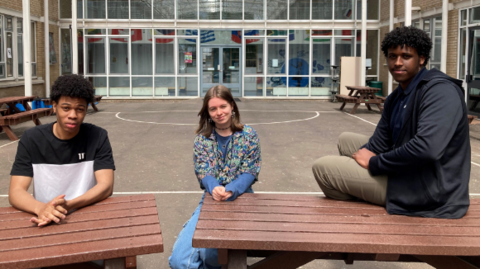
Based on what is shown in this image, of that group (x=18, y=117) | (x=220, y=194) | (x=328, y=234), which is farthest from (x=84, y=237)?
(x=18, y=117)

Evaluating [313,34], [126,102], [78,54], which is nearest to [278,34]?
[313,34]

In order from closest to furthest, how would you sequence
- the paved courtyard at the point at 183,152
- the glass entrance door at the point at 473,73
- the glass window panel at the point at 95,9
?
the paved courtyard at the point at 183,152 → the glass entrance door at the point at 473,73 → the glass window panel at the point at 95,9

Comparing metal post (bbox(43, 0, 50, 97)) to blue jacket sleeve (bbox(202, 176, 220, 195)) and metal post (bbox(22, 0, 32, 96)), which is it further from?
blue jacket sleeve (bbox(202, 176, 220, 195))

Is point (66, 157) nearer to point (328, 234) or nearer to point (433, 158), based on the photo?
point (328, 234)

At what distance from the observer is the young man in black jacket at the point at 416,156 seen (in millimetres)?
2674

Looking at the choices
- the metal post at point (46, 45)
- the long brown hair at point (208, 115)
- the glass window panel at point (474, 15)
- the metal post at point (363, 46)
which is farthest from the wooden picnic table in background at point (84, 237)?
the metal post at point (46, 45)

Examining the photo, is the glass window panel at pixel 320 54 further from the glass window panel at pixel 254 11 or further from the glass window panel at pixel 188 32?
the glass window panel at pixel 188 32

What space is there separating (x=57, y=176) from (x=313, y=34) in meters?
21.1

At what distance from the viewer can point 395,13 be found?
2092 cm

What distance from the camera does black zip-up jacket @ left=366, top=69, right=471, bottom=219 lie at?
2658 mm

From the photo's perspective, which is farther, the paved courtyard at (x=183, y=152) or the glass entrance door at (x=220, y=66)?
the glass entrance door at (x=220, y=66)

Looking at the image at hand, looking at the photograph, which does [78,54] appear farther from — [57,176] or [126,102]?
[57,176]

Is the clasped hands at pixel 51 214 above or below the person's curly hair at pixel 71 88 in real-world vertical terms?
below

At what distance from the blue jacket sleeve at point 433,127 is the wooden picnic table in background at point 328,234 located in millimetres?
339
